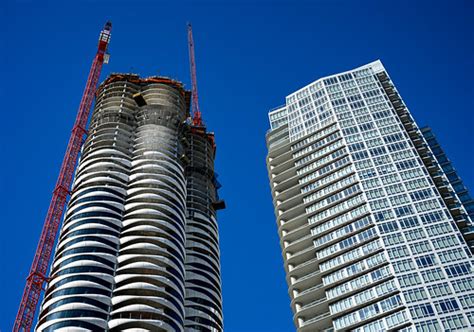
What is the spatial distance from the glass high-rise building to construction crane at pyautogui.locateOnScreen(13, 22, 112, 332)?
51.5 meters

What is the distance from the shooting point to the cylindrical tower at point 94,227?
103250 millimetres

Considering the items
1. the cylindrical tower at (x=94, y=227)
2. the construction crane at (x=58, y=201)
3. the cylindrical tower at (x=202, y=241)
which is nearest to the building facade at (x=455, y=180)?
the cylindrical tower at (x=202, y=241)

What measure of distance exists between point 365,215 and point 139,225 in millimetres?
47037

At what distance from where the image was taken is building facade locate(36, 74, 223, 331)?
106 m

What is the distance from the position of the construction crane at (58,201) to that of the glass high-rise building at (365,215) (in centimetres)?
5148

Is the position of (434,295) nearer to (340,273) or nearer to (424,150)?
(340,273)

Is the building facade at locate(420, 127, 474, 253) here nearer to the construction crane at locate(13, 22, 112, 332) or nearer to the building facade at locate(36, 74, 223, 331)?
the building facade at locate(36, 74, 223, 331)

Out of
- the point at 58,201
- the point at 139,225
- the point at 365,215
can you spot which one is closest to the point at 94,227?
the point at 139,225

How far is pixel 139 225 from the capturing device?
12212 cm

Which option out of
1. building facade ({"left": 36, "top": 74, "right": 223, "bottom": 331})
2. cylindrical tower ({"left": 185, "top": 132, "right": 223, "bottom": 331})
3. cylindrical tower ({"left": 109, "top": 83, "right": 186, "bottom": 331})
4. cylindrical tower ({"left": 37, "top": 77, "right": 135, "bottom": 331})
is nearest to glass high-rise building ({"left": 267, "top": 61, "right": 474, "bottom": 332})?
cylindrical tower ({"left": 185, "top": 132, "right": 223, "bottom": 331})

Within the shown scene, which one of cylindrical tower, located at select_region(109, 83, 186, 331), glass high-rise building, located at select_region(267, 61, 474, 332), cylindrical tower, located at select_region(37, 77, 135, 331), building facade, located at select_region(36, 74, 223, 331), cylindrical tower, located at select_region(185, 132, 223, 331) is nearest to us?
cylindrical tower, located at select_region(37, 77, 135, 331)

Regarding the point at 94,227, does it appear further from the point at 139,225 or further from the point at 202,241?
the point at 202,241

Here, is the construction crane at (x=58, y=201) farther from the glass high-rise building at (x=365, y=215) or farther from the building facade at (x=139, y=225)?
the glass high-rise building at (x=365, y=215)

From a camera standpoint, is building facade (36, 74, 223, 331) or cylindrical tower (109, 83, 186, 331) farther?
cylindrical tower (109, 83, 186, 331)
